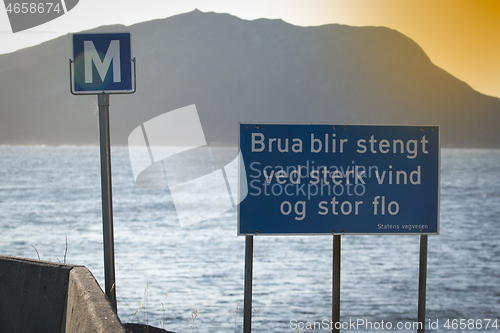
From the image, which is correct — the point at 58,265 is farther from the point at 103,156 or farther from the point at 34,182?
the point at 34,182

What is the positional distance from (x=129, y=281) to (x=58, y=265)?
61.5ft

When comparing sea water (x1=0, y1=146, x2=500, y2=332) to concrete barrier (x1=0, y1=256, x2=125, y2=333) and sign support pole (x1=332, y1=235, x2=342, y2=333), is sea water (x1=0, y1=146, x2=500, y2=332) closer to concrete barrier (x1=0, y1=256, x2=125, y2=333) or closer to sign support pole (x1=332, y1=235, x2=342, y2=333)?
concrete barrier (x1=0, y1=256, x2=125, y2=333)

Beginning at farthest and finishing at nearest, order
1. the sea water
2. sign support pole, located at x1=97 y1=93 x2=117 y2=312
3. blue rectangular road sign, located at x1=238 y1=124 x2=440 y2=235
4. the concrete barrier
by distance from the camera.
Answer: the sea water < sign support pole, located at x1=97 y1=93 x2=117 y2=312 < blue rectangular road sign, located at x1=238 y1=124 x2=440 y2=235 < the concrete barrier

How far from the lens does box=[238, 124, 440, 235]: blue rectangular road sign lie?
375cm

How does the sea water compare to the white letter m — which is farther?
the sea water

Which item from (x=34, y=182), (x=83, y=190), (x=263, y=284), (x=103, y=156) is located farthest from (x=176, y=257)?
(x=34, y=182)

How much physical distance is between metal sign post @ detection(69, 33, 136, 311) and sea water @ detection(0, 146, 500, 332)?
101 centimetres

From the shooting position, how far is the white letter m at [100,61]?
438 cm

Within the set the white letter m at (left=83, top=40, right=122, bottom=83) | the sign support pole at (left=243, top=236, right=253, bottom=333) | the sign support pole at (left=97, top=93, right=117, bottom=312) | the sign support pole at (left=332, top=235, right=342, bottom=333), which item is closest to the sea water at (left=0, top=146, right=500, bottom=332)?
the sign support pole at (left=97, top=93, right=117, bottom=312)

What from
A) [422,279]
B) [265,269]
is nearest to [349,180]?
[422,279]

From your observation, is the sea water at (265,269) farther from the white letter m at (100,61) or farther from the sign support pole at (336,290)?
the white letter m at (100,61)

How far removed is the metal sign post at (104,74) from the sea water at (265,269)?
1.01m

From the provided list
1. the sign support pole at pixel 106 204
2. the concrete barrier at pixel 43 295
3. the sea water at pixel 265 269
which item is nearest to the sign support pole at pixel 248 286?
the concrete barrier at pixel 43 295

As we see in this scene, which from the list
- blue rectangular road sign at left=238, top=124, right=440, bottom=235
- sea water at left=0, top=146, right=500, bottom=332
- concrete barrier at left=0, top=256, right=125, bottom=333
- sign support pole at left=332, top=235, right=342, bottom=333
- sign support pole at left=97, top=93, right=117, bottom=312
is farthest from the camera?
sea water at left=0, top=146, right=500, bottom=332
